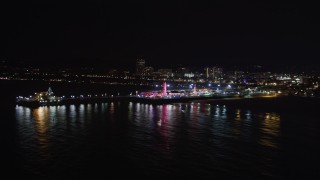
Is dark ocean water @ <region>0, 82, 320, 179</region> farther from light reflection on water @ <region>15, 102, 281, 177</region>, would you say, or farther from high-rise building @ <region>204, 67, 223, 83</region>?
high-rise building @ <region>204, 67, 223, 83</region>

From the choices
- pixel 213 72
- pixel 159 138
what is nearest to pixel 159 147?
pixel 159 138

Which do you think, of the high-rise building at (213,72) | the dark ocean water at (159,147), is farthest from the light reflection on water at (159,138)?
the high-rise building at (213,72)

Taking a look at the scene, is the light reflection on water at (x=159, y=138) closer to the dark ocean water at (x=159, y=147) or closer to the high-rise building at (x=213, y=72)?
the dark ocean water at (x=159, y=147)

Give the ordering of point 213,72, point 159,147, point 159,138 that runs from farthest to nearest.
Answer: point 213,72 → point 159,138 → point 159,147

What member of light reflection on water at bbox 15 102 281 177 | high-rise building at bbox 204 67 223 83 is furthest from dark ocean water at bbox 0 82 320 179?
high-rise building at bbox 204 67 223 83

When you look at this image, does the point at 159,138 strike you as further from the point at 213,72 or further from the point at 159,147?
the point at 213,72

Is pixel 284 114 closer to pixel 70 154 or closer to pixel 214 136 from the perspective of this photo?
pixel 214 136

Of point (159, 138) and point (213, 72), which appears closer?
point (159, 138)
